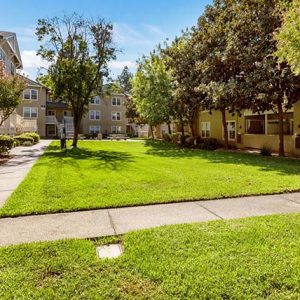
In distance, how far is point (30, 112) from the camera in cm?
4891

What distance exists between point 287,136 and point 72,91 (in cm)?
1592

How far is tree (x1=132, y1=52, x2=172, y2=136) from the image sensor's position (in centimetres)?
2925

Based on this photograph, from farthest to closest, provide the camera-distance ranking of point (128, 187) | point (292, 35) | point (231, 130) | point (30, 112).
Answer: point (30, 112) → point (231, 130) → point (128, 187) → point (292, 35)

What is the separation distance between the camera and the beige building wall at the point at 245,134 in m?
20.2

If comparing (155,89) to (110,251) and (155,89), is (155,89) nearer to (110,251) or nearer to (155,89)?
(155,89)

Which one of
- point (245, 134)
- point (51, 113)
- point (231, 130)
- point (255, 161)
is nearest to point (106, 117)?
point (51, 113)

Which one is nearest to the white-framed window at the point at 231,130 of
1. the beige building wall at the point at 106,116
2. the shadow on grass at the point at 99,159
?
the shadow on grass at the point at 99,159

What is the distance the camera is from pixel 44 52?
23.9 m

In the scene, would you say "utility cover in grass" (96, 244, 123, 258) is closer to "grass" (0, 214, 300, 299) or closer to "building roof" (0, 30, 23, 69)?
"grass" (0, 214, 300, 299)

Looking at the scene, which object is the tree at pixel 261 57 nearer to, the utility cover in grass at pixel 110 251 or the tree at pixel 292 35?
the tree at pixel 292 35

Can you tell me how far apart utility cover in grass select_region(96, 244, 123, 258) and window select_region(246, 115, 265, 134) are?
22.1 m

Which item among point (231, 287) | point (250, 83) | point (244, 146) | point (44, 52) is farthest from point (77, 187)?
point (244, 146)

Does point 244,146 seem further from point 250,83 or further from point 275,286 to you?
point 275,286

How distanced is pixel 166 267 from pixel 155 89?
26.9 metres
